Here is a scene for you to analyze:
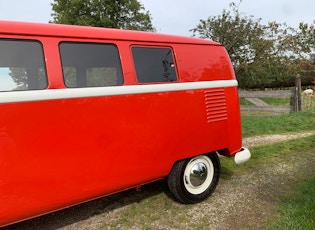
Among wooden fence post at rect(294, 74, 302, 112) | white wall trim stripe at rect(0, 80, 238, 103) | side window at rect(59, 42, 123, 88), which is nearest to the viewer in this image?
white wall trim stripe at rect(0, 80, 238, 103)

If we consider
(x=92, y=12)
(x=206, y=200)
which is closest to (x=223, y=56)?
(x=206, y=200)

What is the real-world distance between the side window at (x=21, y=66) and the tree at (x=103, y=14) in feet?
50.3

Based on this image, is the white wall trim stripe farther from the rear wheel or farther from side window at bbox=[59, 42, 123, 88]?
the rear wheel

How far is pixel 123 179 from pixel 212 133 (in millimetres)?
1349

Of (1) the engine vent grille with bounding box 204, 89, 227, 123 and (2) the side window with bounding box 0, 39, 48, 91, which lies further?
(1) the engine vent grille with bounding box 204, 89, 227, 123

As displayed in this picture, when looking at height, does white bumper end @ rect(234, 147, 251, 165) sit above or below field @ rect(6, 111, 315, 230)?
above

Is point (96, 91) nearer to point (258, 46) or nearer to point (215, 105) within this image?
point (215, 105)

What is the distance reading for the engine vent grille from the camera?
12.0 ft

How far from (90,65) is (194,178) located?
2.00 metres

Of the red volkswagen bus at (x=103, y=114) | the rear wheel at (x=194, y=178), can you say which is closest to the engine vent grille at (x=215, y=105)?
the red volkswagen bus at (x=103, y=114)

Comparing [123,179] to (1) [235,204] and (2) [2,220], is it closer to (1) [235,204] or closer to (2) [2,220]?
(2) [2,220]

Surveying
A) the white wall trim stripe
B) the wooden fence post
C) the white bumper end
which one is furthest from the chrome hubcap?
the wooden fence post

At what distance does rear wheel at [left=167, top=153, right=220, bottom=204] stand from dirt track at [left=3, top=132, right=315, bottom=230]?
0.43ft

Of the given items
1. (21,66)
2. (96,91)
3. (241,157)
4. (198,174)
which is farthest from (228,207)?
(21,66)
